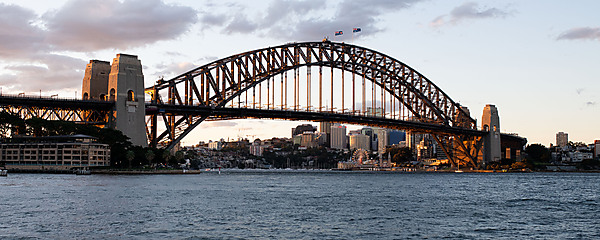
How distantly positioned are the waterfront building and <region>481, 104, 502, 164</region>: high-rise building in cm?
7625

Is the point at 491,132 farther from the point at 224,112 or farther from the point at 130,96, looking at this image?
the point at 130,96

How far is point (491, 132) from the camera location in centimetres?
12725

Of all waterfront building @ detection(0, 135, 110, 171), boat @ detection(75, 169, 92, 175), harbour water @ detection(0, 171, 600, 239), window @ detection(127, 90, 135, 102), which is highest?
window @ detection(127, 90, 135, 102)

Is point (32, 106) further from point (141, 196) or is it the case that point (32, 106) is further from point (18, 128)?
point (141, 196)

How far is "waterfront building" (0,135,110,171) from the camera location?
244ft

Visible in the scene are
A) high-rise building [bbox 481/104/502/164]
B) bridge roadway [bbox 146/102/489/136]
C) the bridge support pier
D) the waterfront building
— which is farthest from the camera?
high-rise building [bbox 481/104/502/164]

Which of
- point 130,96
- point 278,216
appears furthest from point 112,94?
point 278,216

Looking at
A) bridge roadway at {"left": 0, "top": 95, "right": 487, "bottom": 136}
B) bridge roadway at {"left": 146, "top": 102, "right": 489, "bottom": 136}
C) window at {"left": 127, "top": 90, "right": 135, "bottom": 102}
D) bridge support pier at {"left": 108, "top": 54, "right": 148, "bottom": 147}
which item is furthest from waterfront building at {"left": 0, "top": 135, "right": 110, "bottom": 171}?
bridge roadway at {"left": 146, "top": 102, "right": 489, "bottom": 136}

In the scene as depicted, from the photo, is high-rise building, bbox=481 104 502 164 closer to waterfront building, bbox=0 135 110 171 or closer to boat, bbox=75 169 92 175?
waterfront building, bbox=0 135 110 171

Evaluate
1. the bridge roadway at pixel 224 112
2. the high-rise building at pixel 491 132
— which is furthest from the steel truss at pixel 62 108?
the high-rise building at pixel 491 132

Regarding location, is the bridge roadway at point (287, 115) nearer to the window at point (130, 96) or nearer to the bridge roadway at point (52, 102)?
the window at point (130, 96)

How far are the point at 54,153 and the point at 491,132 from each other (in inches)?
3223

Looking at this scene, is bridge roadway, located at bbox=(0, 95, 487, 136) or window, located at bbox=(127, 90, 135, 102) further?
window, located at bbox=(127, 90, 135, 102)

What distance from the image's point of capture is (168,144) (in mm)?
78312
